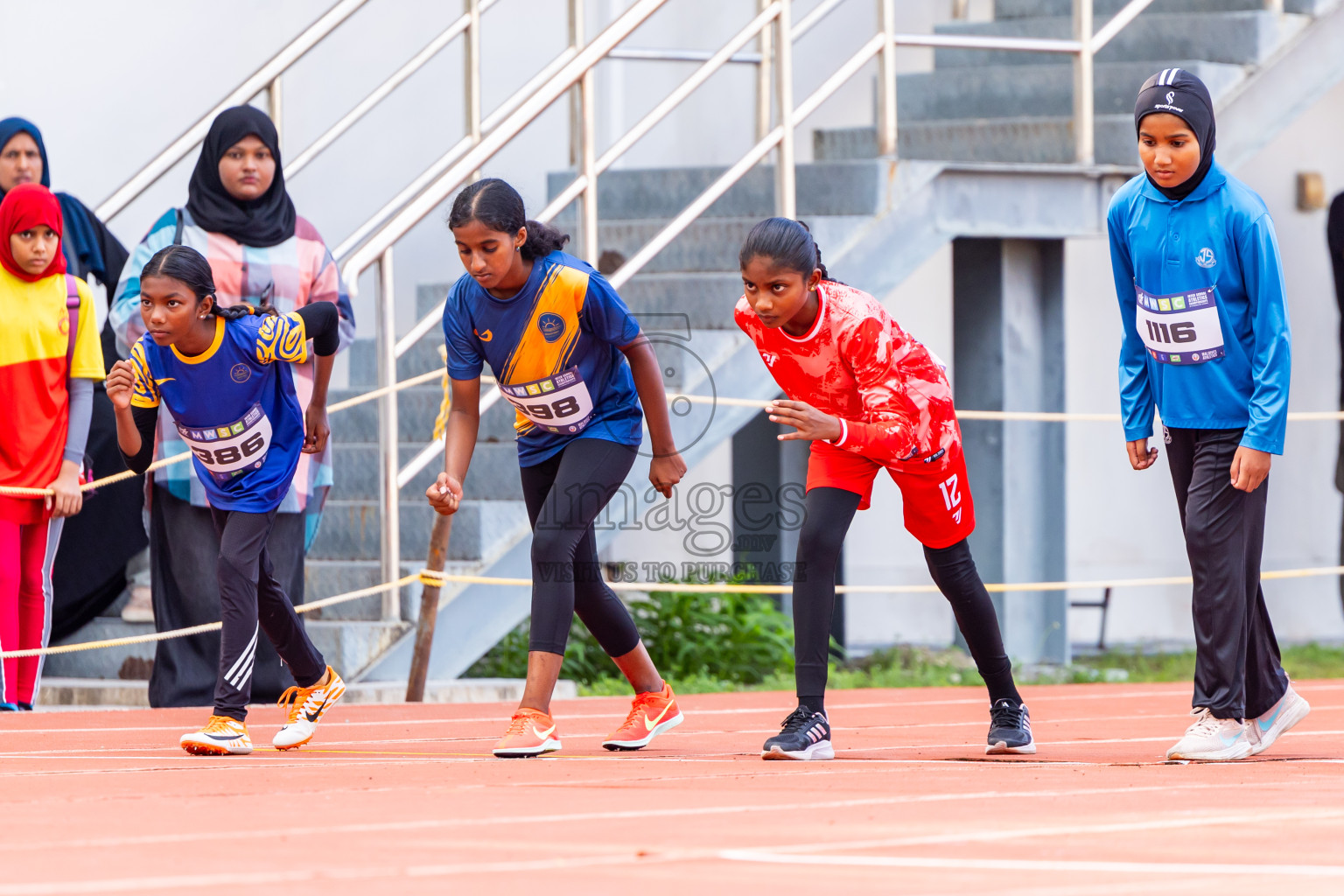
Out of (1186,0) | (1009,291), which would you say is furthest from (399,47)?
(1186,0)

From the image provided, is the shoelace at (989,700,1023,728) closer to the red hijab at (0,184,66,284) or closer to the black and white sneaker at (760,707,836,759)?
the black and white sneaker at (760,707,836,759)

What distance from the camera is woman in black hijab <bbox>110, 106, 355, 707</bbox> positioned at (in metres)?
6.02

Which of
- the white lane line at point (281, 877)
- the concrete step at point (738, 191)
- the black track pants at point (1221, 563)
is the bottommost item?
the white lane line at point (281, 877)

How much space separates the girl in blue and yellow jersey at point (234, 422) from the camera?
4.82m

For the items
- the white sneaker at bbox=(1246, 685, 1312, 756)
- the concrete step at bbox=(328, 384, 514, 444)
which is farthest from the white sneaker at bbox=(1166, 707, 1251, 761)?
the concrete step at bbox=(328, 384, 514, 444)

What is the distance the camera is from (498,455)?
7.38 meters

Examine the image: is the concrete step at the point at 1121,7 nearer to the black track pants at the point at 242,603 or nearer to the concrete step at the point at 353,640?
the concrete step at the point at 353,640

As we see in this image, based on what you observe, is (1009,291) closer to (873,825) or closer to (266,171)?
(266,171)

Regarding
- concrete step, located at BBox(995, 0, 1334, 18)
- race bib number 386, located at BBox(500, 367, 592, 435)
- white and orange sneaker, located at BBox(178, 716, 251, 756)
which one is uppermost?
concrete step, located at BBox(995, 0, 1334, 18)

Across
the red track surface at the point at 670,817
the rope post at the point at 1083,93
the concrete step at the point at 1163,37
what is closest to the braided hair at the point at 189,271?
the red track surface at the point at 670,817

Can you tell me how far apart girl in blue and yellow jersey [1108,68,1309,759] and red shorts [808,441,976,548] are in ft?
1.61

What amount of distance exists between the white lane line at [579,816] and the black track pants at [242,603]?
1.66 m

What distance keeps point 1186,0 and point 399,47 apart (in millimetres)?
3647

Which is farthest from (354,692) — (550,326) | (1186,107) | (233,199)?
(1186,107)
